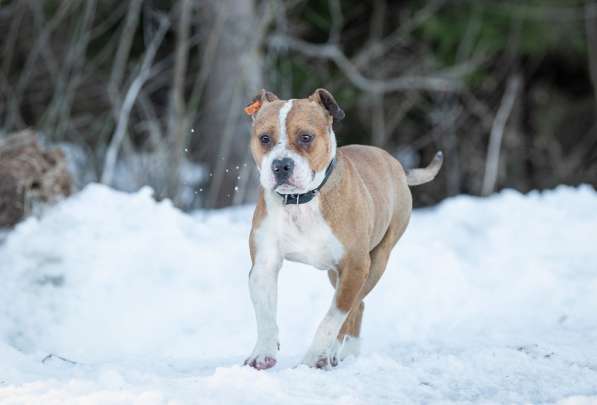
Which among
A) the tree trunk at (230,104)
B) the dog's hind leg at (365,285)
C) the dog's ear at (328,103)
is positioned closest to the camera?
the dog's ear at (328,103)

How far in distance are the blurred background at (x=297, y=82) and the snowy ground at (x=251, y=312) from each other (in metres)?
1.68


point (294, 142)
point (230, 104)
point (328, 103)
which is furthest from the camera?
point (230, 104)

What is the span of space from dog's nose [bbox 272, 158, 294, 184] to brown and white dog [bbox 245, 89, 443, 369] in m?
0.02

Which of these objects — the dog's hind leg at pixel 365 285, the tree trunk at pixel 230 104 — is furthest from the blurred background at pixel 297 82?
the dog's hind leg at pixel 365 285

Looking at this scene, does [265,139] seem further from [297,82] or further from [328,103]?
[297,82]

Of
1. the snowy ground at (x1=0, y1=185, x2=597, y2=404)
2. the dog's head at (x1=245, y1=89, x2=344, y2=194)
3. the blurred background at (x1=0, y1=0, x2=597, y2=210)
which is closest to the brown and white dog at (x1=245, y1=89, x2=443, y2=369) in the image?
the dog's head at (x1=245, y1=89, x2=344, y2=194)

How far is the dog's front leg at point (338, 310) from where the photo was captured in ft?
18.8

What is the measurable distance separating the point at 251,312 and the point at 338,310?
2.47m

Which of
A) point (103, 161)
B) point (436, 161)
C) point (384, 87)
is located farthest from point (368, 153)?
point (384, 87)

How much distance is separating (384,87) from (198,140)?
3.21m

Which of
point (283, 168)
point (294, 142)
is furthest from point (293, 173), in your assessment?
point (294, 142)

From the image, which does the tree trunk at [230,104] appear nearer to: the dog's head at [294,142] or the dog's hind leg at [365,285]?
the dog's hind leg at [365,285]

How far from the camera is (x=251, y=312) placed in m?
8.17

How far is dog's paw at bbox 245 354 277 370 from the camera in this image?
566 cm
